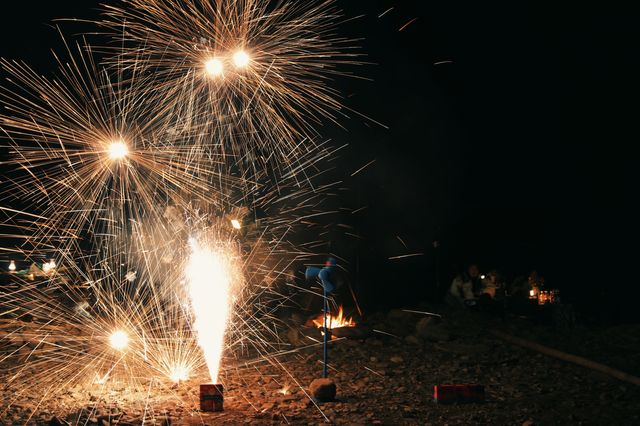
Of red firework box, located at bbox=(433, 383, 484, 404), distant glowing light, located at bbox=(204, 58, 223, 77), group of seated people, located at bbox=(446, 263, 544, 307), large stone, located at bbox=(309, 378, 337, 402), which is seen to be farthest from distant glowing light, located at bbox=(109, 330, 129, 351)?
group of seated people, located at bbox=(446, 263, 544, 307)

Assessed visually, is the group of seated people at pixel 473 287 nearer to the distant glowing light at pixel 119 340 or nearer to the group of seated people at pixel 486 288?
the group of seated people at pixel 486 288

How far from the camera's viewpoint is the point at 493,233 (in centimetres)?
1469

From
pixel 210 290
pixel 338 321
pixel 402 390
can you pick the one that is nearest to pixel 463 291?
pixel 338 321

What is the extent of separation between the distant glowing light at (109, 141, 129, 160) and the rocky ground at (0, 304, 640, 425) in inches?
156

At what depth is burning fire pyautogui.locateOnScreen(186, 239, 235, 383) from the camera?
10242 mm

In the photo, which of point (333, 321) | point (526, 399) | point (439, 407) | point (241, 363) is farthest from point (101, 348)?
point (526, 399)

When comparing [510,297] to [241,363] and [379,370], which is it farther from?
[241,363]

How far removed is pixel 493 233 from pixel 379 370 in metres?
7.80

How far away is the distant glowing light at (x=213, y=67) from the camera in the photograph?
28.0ft

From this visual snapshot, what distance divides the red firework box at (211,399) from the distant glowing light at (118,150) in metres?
4.81

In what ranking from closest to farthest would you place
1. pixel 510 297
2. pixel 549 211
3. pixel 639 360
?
pixel 639 360, pixel 510 297, pixel 549 211

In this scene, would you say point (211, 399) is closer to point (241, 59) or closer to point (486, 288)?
point (241, 59)

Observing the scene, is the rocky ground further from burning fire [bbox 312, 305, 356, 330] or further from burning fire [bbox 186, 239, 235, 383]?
burning fire [bbox 186, 239, 235, 383]

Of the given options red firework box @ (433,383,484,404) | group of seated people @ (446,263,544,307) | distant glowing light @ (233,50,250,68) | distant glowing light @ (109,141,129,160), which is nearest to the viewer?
red firework box @ (433,383,484,404)
